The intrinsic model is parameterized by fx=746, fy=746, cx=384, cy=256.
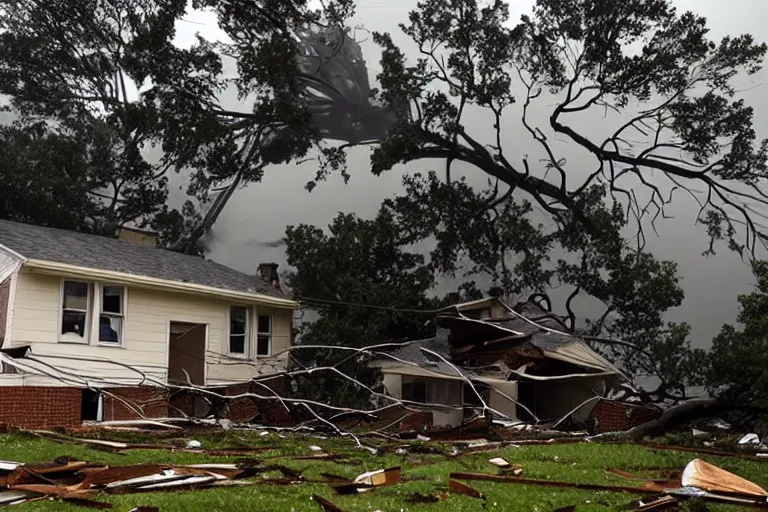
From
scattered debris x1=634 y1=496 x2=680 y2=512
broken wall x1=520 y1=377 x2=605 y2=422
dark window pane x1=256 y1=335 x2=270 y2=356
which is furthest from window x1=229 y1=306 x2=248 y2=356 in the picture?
scattered debris x1=634 y1=496 x2=680 y2=512

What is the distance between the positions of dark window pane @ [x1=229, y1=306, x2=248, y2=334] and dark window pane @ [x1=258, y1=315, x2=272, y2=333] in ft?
2.56

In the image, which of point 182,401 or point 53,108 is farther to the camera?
point 53,108

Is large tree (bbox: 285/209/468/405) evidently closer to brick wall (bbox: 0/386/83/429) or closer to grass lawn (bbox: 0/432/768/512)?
brick wall (bbox: 0/386/83/429)

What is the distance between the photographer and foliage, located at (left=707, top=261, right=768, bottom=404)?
17.6 meters

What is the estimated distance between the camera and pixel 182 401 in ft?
64.7

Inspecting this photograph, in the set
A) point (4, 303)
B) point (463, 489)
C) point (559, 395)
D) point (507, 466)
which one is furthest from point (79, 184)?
point (463, 489)

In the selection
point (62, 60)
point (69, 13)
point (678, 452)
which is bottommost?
point (678, 452)

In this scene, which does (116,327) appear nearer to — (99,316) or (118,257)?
(99,316)

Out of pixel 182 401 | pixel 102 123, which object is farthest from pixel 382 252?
pixel 102 123

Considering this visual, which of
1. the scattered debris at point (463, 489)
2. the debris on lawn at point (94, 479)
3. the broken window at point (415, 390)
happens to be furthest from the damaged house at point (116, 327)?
the scattered debris at point (463, 489)

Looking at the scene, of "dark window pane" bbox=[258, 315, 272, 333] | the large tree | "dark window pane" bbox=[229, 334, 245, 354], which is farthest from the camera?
the large tree

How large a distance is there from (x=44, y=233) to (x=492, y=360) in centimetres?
1177

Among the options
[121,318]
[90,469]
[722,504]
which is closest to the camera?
[722,504]

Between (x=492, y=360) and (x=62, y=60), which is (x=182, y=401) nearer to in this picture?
(x=492, y=360)
